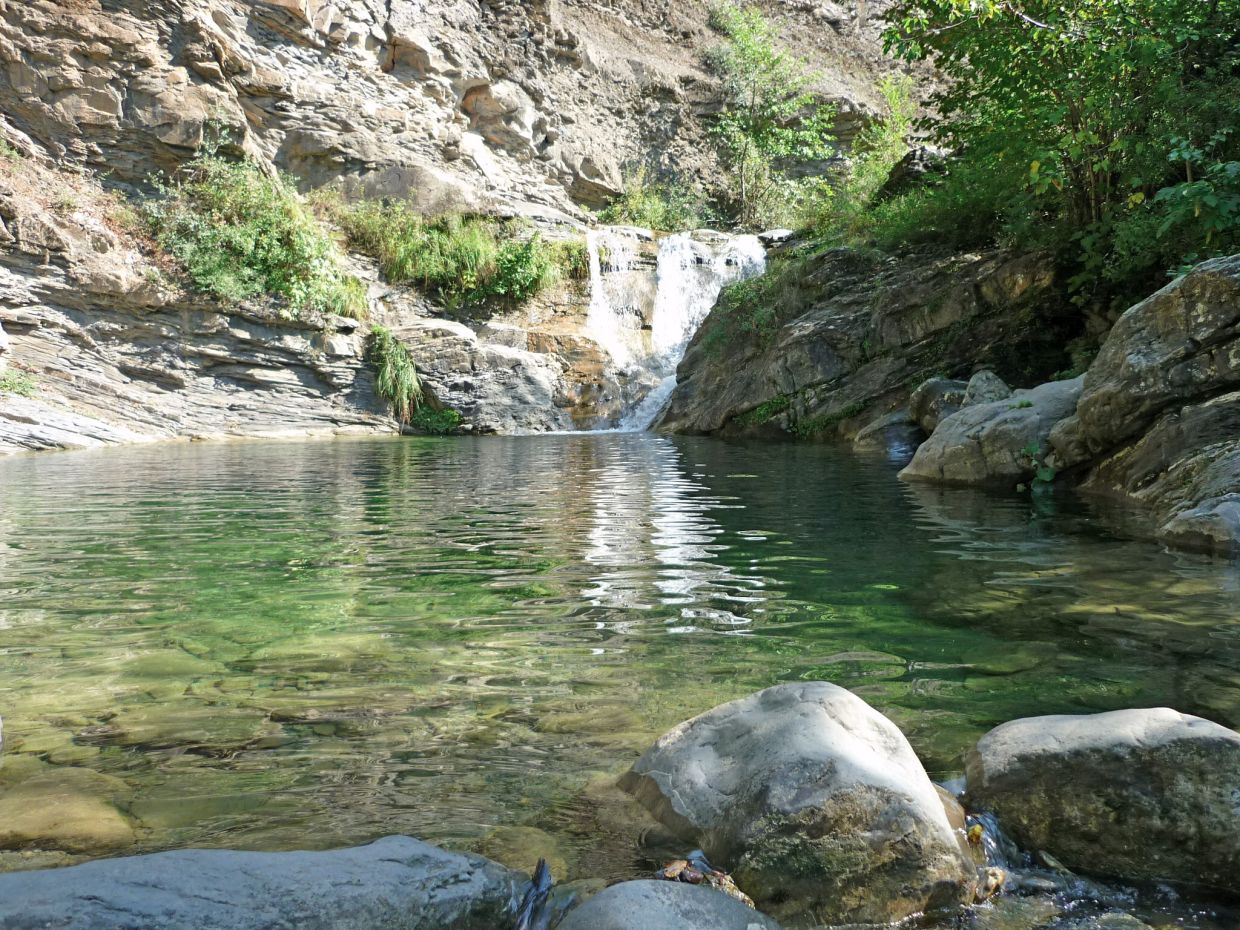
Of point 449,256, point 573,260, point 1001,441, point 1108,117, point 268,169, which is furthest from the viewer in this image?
point 573,260

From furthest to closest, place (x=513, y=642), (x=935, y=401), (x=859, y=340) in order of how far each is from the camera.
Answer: (x=859, y=340) → (x=935, y=401) → (x=513, y=642)

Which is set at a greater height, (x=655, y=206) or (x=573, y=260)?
(x=655, y=206)

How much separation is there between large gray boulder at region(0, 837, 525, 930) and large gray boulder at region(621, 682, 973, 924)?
1.80ft

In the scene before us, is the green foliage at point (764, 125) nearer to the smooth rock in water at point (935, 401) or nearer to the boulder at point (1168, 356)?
the smooth rock in water at point (935, 401)

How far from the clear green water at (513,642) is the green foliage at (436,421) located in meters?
12.2

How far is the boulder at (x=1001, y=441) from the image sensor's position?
27.6 feet

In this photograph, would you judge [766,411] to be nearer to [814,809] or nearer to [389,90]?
[814,809]

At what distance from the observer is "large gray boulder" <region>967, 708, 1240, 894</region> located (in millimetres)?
2100

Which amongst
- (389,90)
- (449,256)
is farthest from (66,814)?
(389,90)

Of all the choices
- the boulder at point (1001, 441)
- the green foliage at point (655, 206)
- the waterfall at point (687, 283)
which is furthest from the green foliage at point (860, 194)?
the boulder at point (1001, 441)

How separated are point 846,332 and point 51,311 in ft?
49.4

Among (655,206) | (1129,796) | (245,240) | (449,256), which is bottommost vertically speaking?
(1129,796)

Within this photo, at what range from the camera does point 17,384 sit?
15.2 metres

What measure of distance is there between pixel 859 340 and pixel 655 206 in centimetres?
1454
